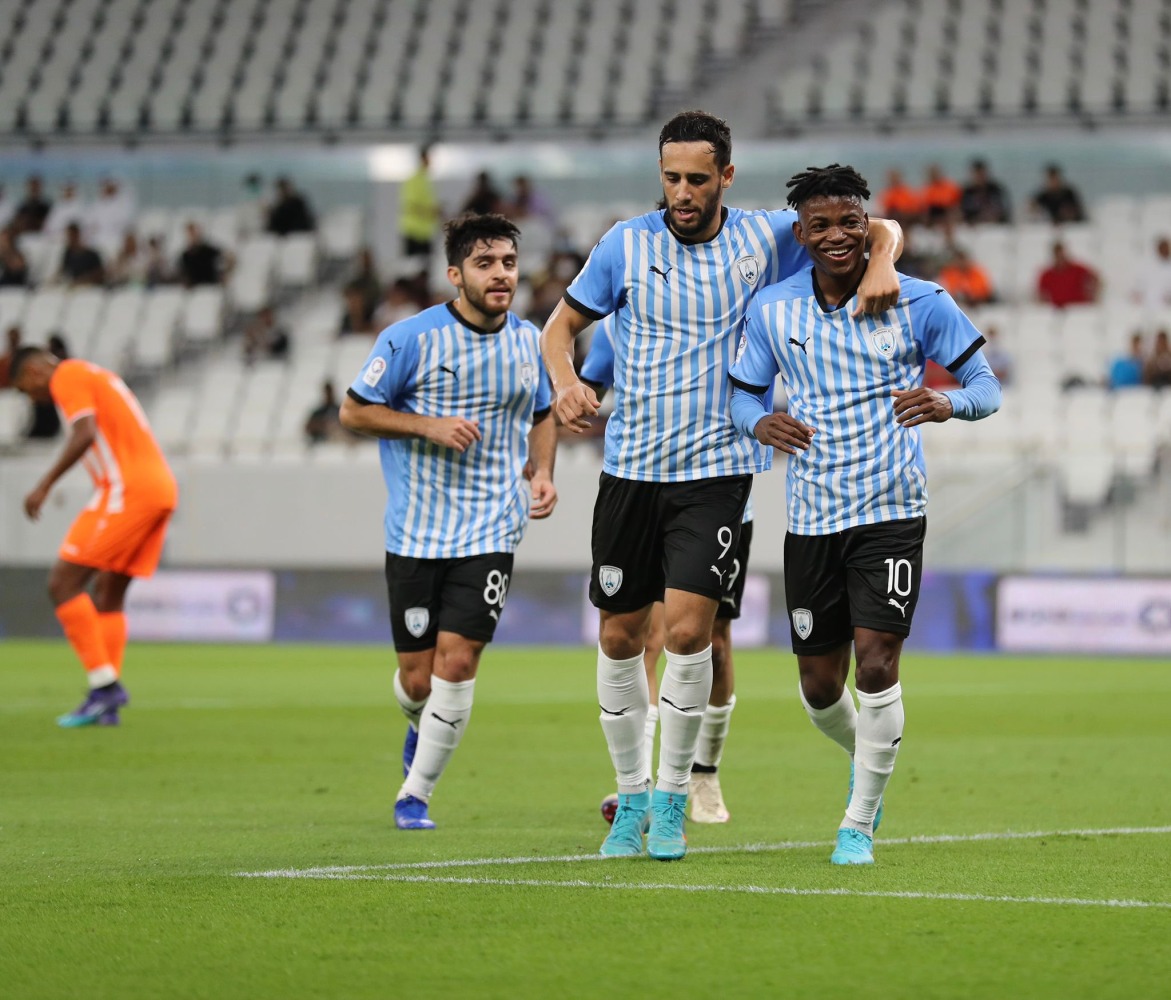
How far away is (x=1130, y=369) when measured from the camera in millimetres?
20281

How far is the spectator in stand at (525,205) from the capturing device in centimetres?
2442

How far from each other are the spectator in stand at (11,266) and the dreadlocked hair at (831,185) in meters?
20.8

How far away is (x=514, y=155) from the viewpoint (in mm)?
27625

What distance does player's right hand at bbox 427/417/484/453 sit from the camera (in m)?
7.32

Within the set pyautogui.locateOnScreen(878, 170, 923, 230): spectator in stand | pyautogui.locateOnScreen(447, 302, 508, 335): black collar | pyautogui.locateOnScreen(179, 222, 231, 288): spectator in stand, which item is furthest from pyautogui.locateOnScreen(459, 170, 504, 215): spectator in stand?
pyautogui.locateOnScreen(447, 302, 508, 335): black collar

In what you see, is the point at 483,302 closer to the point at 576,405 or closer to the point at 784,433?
the point at 576,405

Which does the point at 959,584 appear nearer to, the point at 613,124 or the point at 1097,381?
the point at 1097,381

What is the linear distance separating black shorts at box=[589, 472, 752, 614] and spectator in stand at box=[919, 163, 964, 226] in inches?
669

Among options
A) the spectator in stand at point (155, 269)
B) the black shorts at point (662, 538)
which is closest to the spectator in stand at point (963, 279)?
the spectator in stand at point (155, 269)

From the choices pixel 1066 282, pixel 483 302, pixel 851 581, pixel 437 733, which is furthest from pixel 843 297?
pixel 1066 282

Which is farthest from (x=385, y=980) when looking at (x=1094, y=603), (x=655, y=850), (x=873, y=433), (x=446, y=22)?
(x=446, y=22)

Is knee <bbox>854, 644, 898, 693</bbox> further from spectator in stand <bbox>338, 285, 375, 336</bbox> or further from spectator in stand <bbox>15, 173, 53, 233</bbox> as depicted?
spectator in stand <bbox>15, 173, 53, 233</bbox>

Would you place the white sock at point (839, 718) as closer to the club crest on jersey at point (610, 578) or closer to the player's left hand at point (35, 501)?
the club crest on jersey at point (610, 578)

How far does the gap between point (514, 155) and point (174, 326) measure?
5768mm
